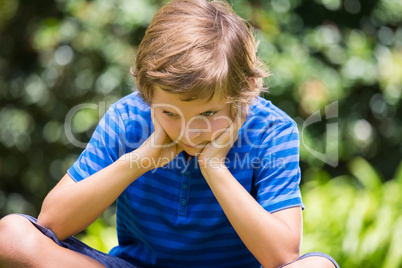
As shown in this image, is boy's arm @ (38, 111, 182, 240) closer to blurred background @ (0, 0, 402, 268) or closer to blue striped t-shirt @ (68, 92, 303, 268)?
blue striped t-shirt @ (68, 92, 303, 268)

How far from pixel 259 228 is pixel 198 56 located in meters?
0.62

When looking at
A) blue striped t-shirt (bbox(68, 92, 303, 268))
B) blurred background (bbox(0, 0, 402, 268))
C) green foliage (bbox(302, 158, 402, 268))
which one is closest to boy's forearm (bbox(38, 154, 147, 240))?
blue striped t-shirt (bbox(68, 92, 303, 268))

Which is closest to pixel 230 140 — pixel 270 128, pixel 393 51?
pixel 270 128

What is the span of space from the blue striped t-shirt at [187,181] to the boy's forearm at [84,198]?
104 millimetres

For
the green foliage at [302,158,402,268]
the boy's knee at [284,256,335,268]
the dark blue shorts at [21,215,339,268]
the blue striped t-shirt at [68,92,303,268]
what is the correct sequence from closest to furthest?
the boy's knee at [284,256,335,268] < the dark blue shorts at [21,215,339,268] < the blue striped t-shirt at [68,92,303,268] < the green foliage at [302,158,402,268]

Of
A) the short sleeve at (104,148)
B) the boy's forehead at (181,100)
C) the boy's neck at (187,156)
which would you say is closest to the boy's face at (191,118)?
the boy's forehead at (181,100)

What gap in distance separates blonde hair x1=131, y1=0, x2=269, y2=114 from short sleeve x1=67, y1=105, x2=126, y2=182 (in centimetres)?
17

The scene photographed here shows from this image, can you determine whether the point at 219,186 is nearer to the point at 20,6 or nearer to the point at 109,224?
the point at 109,224

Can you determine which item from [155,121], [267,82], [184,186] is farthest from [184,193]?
[267,82]

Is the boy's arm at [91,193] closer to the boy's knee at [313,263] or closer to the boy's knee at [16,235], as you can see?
the boy's knee at [16,235]

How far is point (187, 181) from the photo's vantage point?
2.20 metres

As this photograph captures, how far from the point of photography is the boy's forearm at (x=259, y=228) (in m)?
1.95

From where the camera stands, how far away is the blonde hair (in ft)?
6.27

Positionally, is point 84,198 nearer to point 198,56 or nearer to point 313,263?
point 198,56
